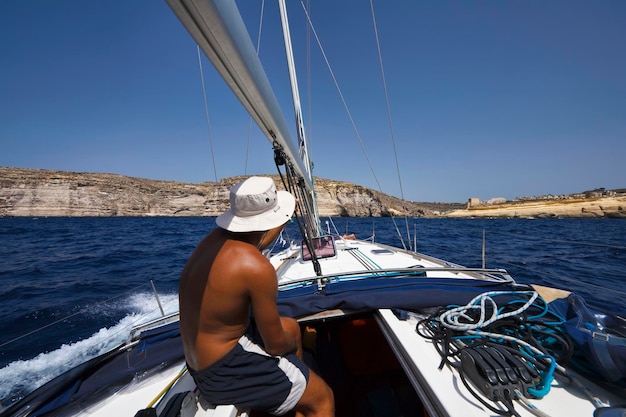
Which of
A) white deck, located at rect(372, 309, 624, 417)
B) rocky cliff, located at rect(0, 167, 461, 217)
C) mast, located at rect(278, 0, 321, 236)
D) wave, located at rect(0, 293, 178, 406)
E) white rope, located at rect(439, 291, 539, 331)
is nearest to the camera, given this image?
white deck, located at rect(372, 309, 624, 417)

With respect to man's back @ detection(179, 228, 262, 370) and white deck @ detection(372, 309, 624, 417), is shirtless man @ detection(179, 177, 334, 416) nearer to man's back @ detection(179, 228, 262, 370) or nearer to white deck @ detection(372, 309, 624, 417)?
man's back @ detection(179, 228, 262, 370)

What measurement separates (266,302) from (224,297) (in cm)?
16

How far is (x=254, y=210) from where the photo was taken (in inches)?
42.6

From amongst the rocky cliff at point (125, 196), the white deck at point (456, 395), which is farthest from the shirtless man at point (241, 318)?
the rocky cliff at point (125, 196)

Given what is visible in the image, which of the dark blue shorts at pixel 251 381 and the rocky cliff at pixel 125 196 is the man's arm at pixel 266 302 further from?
the rocky cliff at pixel 125 196

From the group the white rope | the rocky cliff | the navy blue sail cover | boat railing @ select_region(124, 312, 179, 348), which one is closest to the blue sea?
boat railing @ select_region(124, 312, 179, 348)

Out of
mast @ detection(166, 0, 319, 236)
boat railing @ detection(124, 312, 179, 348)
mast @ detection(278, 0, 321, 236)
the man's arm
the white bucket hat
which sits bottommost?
boat railing @ detection(124, 312, 179, 348)

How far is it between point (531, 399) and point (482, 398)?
0.66ft

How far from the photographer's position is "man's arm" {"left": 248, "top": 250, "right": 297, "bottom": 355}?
3.17 feet

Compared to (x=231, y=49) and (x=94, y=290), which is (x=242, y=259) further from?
(x=94, y=290)

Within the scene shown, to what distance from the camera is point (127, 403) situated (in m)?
1.23

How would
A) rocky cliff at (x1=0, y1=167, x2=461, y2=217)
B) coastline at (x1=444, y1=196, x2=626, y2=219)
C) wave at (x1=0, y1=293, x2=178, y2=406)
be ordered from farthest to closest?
rocky cliff at (x1=0, y1=167, x2=461, y2=217) < coastline at (x1=444, y1=196, x2=626, y2=219) < wave at (x1=0, y1=293, x2=178, y2=406)

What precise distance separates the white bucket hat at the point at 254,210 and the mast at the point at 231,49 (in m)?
0.61

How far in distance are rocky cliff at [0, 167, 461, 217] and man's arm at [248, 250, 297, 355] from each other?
37.5 meters
